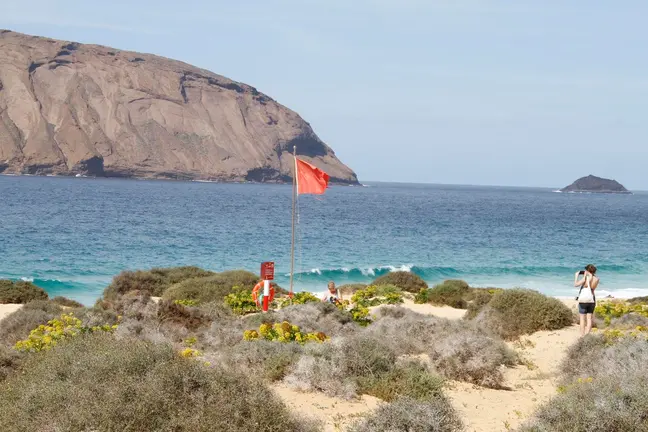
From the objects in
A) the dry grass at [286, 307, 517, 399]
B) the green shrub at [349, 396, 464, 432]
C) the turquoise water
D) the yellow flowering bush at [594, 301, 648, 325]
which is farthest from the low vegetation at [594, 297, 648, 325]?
the turquoise water

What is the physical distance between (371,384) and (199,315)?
6.08 meters

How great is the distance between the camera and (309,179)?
18047 mm

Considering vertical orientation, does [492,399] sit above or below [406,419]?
below

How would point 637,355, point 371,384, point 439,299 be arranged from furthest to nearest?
1. point 439,299
2. point 637,355
3. point 371,384

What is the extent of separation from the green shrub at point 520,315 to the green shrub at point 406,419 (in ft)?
28.0

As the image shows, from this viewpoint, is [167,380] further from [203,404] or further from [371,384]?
[371,384]

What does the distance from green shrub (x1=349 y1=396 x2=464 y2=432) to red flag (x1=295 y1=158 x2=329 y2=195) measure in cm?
1035

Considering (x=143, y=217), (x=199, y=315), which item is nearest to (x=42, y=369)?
(x=199, y=315)

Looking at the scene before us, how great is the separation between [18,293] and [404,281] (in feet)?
43.2

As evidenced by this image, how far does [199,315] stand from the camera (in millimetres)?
15328

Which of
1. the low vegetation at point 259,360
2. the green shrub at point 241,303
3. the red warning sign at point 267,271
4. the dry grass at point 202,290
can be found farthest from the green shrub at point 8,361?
the dry grass at point 202,290

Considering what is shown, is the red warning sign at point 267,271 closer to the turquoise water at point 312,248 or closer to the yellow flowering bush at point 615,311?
the yellow flowering bush at point 615,311

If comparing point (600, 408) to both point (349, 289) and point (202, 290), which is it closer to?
point (202, 290)

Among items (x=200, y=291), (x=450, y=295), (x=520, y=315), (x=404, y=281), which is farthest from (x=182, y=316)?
(x=404, y=281)
